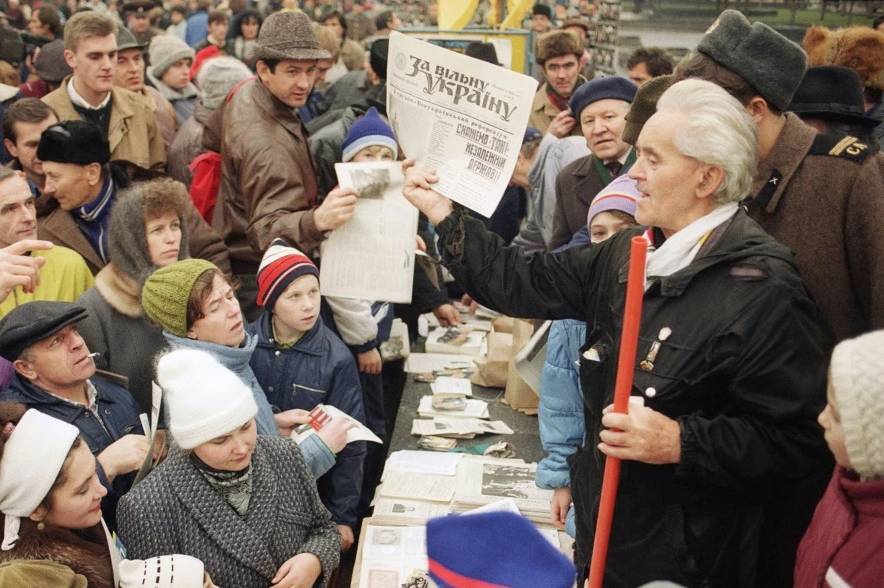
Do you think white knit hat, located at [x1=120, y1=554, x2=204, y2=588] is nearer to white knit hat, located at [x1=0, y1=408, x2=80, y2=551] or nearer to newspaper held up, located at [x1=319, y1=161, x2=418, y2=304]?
white knit hat, located at [x1=0, y1=408, x2=80, y2=551]

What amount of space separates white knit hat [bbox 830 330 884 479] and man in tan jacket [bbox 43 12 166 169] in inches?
159

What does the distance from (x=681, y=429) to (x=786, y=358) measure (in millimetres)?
258

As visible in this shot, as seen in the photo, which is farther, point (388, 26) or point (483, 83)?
point (388, 26)

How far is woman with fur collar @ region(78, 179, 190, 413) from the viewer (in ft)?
10.2

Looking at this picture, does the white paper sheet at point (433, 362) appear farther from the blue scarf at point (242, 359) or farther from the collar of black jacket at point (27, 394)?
the collar of black jacket at point (27, 394)

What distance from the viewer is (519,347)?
415 cm

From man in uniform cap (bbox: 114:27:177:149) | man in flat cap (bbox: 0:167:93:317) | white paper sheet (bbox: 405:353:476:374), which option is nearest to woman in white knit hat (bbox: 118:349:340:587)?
man in flat cap (bbox: 0:167:93:317)

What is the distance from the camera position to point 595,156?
4.07m

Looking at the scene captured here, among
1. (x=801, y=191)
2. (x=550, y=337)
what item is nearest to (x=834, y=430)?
(x=801, y=191)

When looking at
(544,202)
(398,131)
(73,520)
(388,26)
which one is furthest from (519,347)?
(388,26)

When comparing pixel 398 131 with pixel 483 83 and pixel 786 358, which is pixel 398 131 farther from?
pixel 786 358

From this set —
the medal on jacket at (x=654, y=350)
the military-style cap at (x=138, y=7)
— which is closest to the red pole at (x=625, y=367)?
the medal on jacket at (x=654, y=350)

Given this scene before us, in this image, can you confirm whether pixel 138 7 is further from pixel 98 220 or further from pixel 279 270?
pixel 279 270

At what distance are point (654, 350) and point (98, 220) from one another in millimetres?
2587
